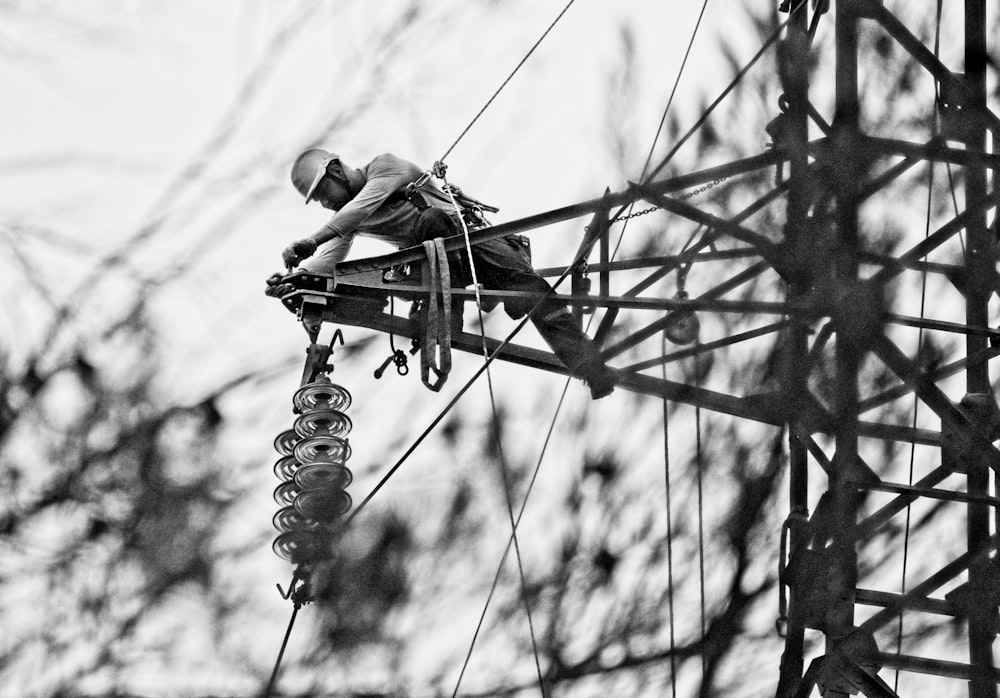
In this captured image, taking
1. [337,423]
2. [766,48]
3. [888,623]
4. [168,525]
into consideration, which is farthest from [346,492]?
[766,48]

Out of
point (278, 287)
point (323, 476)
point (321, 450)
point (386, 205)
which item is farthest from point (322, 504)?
point (386, 205)

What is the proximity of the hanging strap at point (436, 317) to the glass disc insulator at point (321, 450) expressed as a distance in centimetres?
49

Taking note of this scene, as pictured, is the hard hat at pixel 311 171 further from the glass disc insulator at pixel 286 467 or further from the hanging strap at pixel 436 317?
the glass disc insulator at pixel 286 467

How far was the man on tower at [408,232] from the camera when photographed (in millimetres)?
8102

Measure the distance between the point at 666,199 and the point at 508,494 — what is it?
145cm

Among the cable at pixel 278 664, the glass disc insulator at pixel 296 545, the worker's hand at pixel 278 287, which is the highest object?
the worker's hand at pixel 278 287

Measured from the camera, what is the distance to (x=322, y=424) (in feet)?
25.2

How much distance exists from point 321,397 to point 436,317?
25.5 inches

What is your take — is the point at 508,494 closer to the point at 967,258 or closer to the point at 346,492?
the point at 346,492

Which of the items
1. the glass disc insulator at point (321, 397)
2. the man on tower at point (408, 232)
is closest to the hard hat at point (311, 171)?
the man on tower at point (408, 232)

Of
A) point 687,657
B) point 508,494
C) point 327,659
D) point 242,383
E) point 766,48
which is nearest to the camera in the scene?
point 242,383

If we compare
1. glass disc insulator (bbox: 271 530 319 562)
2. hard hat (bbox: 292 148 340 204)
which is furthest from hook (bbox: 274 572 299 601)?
hard hat (bbox: 292 148 340 204)

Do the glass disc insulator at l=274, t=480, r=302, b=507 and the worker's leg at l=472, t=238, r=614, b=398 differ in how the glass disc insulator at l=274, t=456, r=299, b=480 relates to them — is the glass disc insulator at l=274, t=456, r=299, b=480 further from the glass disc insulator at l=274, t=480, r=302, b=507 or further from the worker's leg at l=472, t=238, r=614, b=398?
the worker's leg at l=472, t=238, r=614, b=398

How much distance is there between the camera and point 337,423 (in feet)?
25.2
